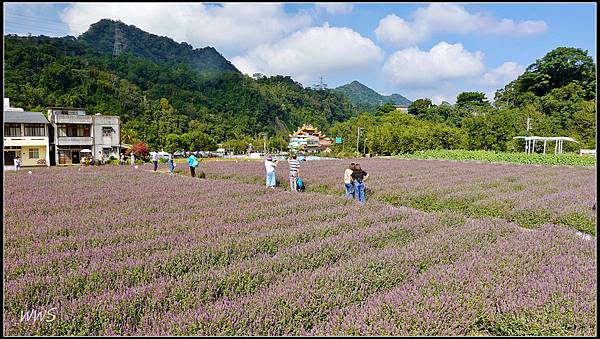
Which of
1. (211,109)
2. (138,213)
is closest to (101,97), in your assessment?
(211,109)

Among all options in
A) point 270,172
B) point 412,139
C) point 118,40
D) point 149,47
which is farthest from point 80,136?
point 149,47

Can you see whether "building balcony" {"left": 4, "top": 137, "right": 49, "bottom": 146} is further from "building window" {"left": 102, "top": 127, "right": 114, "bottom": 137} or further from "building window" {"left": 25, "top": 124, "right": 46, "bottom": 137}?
"building window" {"left": 102, "top": 127, "right": 114, "bottom": 137}

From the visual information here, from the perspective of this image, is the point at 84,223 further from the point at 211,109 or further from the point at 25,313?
the point at 211,109

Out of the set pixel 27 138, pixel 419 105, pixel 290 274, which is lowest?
pixel 290 274

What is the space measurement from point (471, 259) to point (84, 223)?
5886 mm

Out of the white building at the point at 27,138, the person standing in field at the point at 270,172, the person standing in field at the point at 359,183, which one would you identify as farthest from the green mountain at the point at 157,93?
the person standing in field at the point at 359,183

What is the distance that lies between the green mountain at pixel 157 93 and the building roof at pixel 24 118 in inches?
482

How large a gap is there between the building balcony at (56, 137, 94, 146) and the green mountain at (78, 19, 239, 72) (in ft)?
332

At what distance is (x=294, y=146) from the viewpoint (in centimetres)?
8488

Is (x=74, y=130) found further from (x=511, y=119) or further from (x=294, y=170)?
(x=511, y=119)

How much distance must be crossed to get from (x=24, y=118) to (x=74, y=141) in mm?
4711

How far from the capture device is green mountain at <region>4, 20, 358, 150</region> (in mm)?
58750

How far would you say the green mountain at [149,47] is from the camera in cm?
13350

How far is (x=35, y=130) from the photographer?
38.2 metres
